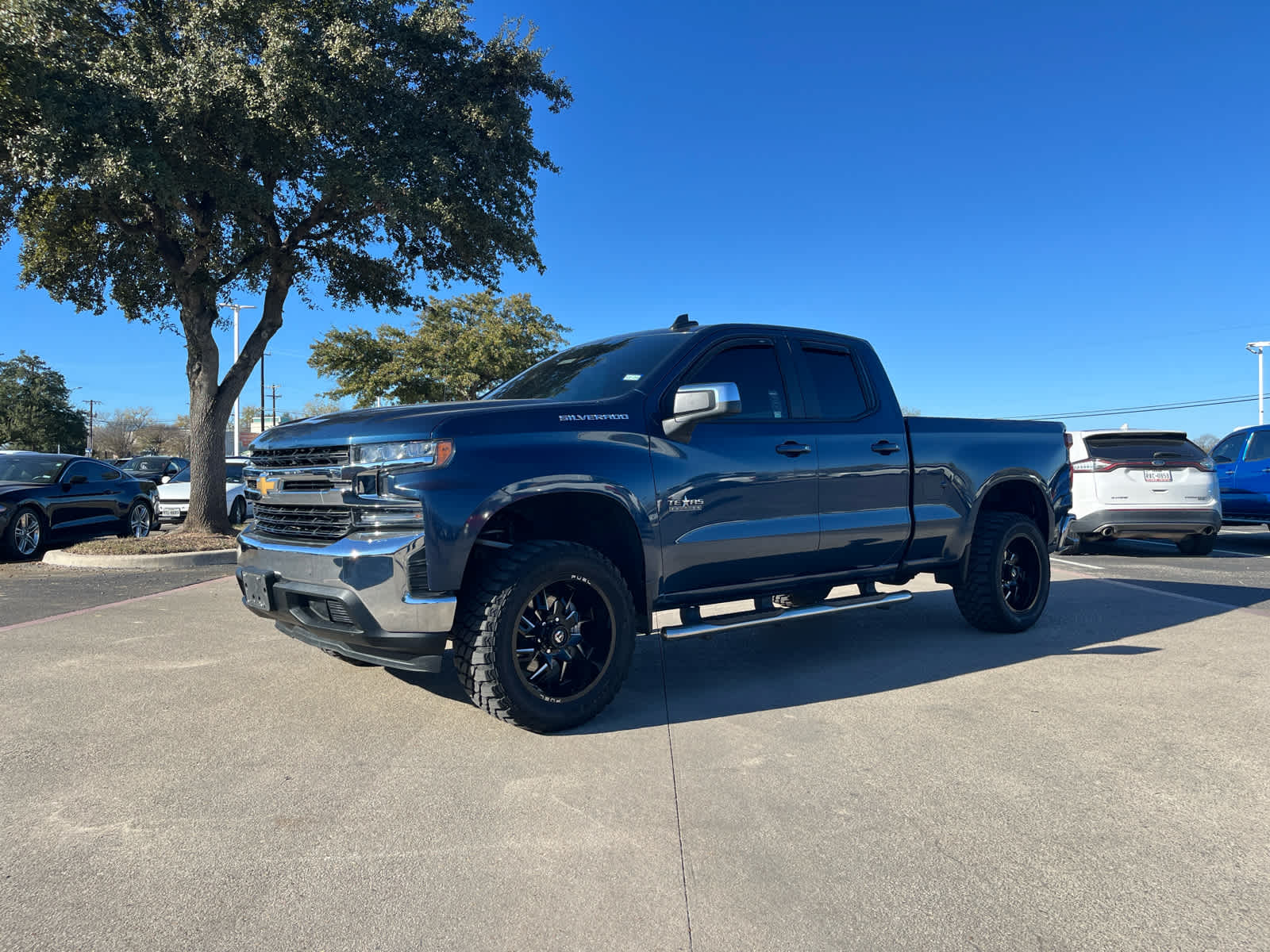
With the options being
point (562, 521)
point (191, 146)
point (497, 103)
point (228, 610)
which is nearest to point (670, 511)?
point (562, 521)

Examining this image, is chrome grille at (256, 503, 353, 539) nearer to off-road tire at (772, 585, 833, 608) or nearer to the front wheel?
off-road tire at (772, 585, 833, 608)

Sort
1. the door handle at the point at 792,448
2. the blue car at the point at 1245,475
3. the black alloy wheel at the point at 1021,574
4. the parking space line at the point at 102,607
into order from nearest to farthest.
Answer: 1. the door handle at the point at 792,448
2. the black alloy wheel at the point at 1021,574
3. the parking space line at the point at 102,607
4. the blue car at the point at 1245,475

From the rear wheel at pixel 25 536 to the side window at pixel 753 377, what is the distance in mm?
10349

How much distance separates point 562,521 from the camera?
4453mm

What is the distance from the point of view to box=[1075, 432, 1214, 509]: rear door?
10.7 metres

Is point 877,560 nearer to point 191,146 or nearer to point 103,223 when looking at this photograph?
point 191,146

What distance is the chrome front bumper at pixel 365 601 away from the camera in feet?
12.3

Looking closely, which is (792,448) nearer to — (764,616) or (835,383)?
(835,383)

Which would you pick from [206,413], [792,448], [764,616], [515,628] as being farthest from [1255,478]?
[206,413]

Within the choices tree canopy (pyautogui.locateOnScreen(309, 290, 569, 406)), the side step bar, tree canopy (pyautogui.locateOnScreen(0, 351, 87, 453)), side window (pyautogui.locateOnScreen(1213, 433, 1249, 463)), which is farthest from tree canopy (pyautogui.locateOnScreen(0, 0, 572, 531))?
tree canopy (pyautogui.locateOnScreen(0, 351, 87, 453))

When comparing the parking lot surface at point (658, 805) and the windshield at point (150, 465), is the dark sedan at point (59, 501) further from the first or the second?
the windshield at point (150, 465)

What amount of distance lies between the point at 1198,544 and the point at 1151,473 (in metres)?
2.03

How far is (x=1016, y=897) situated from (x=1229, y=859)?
0.84m

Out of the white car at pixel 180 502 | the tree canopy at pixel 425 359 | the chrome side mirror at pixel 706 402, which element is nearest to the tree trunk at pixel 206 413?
the white car at pixel 180 502
